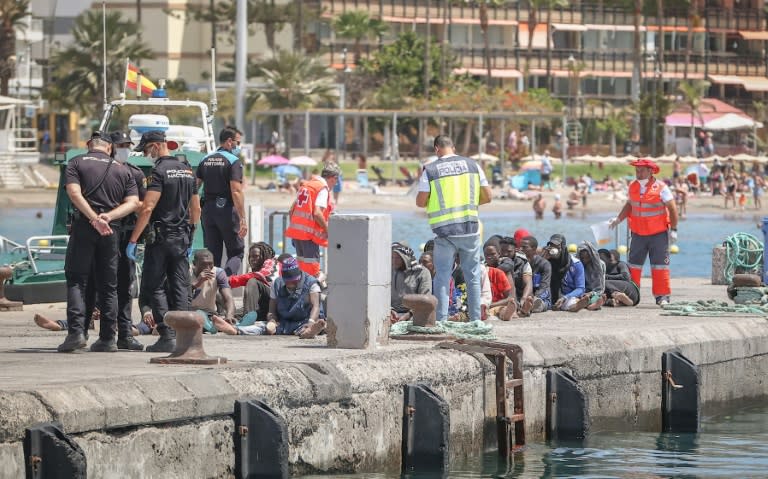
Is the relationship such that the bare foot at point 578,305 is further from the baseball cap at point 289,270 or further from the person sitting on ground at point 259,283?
the baseball cap at point 289,270

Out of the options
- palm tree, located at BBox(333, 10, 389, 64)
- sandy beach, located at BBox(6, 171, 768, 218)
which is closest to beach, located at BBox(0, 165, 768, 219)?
sandy beach, located at BBox(6, 171, 768, 218)

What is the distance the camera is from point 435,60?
3829 inches

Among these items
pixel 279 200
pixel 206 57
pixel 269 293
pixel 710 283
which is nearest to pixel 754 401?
pixel 269 293

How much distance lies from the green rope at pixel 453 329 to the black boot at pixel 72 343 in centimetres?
247

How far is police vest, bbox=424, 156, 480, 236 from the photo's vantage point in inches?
621

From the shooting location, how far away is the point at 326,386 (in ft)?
39.5

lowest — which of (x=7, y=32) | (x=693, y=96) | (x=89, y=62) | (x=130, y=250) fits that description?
(x=130, y=250)

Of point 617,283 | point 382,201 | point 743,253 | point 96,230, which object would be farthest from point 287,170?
point 96,230

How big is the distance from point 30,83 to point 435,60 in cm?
2121

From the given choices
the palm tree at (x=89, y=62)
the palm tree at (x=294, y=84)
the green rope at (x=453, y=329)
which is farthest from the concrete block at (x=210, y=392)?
the palm tree at (x=294, y=84)

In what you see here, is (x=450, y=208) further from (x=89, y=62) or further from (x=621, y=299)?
(x=89, y=62)

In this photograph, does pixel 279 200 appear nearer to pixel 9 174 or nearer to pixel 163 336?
pixel 9 174

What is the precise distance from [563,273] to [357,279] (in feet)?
18.6

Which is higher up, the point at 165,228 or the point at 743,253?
the point at 165,228
